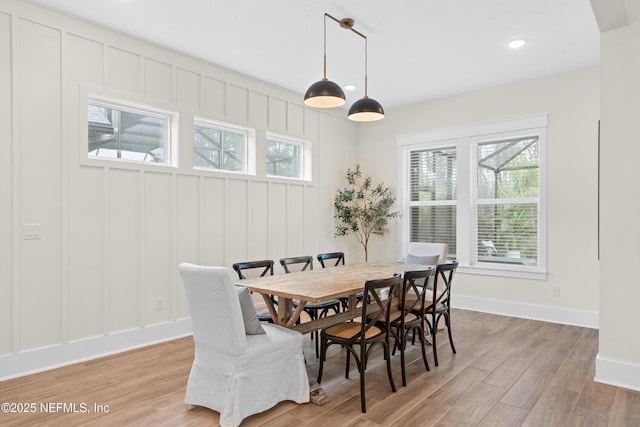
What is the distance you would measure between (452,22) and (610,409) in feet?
10.8

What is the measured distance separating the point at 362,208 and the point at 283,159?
66.4 inches

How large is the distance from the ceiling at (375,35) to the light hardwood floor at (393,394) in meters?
3.08

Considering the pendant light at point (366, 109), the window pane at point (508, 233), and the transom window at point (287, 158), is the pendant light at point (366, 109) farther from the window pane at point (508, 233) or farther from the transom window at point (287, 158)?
the window pane at point (508, 233)

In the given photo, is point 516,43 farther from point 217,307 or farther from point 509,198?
point 217,307

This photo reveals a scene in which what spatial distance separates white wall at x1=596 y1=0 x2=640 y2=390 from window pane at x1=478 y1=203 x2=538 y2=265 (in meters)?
2.10

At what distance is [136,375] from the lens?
3.26 meters

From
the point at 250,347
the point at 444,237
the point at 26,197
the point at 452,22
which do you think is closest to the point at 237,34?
the point at 452,22

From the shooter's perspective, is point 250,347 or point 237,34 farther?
point 237,34

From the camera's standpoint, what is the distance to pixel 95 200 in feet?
12.1

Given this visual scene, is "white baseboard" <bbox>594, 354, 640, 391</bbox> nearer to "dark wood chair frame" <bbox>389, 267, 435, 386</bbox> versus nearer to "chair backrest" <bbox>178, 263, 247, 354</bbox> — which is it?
"dark wood chair frame" <bbox>389, 267, 435, 386</bbox>

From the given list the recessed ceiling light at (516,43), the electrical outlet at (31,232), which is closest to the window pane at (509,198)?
the recessed ceiling light at (516,43)

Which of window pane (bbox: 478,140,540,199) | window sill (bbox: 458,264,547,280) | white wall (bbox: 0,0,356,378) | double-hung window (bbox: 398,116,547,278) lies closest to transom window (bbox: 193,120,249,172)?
white wall (bbox: 0,0,356,378)

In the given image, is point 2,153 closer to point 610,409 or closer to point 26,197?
point 26,197

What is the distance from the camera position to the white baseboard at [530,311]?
4.75 meters
